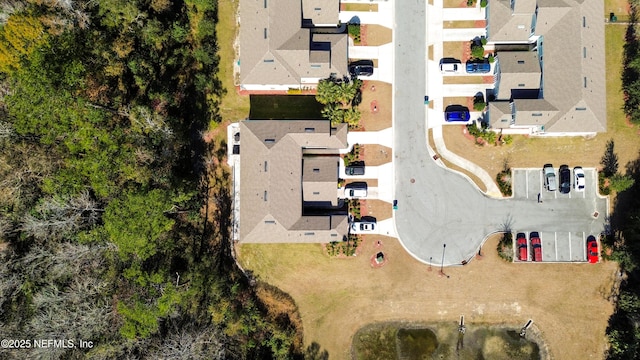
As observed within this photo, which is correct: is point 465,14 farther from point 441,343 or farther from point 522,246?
point 441,343

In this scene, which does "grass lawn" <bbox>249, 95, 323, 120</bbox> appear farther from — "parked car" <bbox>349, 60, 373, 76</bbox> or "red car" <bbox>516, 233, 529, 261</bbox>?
"red car" <bbox>516, 233, 529, 261</bbox>

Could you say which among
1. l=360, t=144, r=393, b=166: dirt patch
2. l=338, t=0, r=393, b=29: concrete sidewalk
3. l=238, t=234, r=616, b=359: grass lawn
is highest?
l=338, t=0, r=393, b=29: concrete sidewalk

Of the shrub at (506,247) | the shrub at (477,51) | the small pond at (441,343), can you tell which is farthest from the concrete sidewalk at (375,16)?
the small pond at (441,343)

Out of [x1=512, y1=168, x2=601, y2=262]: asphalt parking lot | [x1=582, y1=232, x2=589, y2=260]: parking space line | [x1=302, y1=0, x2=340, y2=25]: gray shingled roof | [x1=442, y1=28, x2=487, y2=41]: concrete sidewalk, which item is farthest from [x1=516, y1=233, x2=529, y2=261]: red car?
[x1=302, y1=0, x2=340, y2=25]: gray shingled roof

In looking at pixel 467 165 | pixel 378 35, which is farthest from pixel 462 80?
pixel 378 35

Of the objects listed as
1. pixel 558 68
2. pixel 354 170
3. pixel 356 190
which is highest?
pixel 558 68

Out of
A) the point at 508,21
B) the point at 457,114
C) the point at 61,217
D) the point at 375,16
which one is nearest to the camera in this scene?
the point at 61,217
